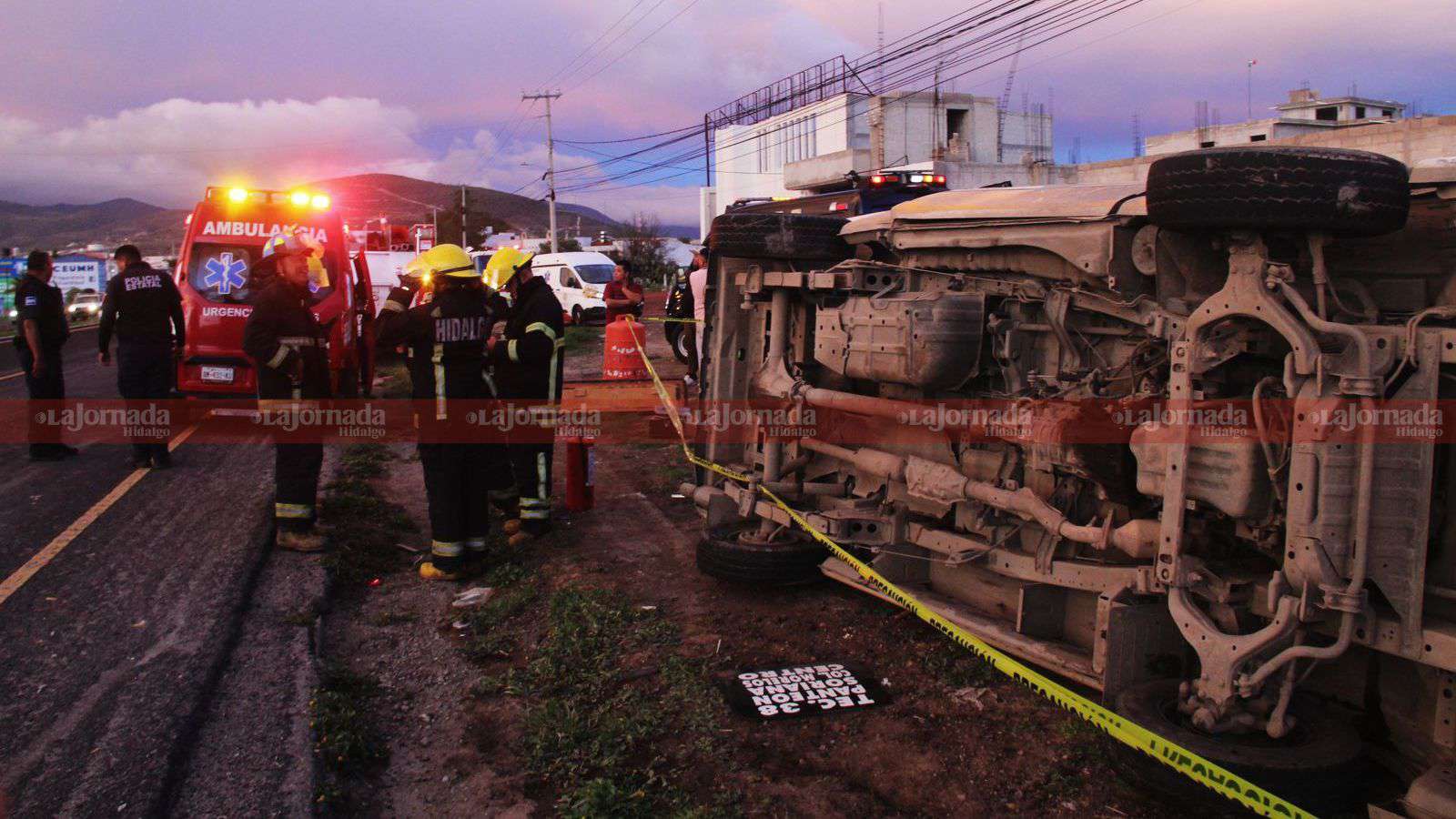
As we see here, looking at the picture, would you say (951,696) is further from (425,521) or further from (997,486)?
(425,521)

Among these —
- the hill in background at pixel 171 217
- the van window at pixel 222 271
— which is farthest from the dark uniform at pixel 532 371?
Result: the hill in background at pixel 171 217

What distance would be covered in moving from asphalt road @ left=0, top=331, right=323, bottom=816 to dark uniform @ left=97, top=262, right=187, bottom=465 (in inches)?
43.8

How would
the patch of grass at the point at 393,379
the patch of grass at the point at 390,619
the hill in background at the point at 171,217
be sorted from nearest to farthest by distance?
the patch of grass at the point at 390,619, the patch of grass at the point at 393,379, the hill in background at the point at 171,217

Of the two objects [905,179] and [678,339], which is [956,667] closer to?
[905,179]

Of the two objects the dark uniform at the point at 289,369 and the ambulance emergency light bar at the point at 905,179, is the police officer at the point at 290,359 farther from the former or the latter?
the ambulance emergency light bar at the point at 905,179

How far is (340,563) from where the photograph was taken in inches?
240

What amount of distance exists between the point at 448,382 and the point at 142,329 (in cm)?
422

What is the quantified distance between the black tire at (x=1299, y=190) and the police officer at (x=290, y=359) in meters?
5.38

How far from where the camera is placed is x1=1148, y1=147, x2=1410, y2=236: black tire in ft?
9.77

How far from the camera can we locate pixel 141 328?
28.7ft

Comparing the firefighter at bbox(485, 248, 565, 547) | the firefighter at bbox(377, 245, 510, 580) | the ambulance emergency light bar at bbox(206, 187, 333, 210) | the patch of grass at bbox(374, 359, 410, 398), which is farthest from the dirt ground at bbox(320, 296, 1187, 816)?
the patch of grass at bbox(374, 359, 410, 398)

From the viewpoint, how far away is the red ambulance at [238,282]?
10.5 meters

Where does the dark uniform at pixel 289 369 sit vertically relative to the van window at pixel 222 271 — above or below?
below

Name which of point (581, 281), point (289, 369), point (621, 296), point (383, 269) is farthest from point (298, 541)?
point (581, 281)
